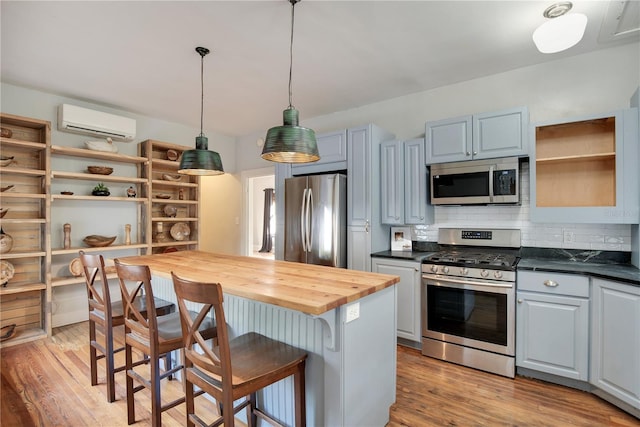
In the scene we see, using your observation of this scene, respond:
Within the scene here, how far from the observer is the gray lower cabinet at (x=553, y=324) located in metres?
2.28

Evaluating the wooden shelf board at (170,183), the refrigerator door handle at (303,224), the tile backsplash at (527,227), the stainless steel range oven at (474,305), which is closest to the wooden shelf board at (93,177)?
the wooden shelf board at (170,183)

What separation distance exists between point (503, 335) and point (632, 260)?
1.17m

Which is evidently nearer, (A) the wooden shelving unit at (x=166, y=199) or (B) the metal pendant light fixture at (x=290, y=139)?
(B) the metal pendant light fixture at (x=290, y=139)

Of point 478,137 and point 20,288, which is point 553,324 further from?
point 20,288

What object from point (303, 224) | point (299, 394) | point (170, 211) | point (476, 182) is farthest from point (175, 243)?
point (476, 182)

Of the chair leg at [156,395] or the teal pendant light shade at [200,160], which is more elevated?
the teal pendant light shade at [200,160]

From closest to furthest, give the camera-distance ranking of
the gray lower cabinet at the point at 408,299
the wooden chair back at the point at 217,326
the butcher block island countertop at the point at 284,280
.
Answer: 1. the wooden chair back at the point at 217,326
2. the butcher block island countertop at the point at 284,280
3. the gray lower cabinet at the point at 408,299

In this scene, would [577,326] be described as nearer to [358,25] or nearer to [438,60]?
[438,60]

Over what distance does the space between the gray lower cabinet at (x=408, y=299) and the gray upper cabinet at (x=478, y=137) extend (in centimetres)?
108

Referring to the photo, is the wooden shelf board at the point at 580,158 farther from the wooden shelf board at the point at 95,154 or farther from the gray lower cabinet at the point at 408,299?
the wooden shelf board at the point at 95,154

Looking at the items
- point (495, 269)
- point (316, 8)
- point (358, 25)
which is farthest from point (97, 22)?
point (495, 269)

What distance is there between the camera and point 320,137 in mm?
3713

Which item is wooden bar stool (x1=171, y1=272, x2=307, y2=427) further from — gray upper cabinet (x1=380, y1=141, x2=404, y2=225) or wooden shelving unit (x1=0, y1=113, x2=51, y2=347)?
wooden shelving unit (x1=0, y1=113, x2=51, y2=347)

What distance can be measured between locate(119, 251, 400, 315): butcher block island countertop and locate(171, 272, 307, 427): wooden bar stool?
0.24 m
